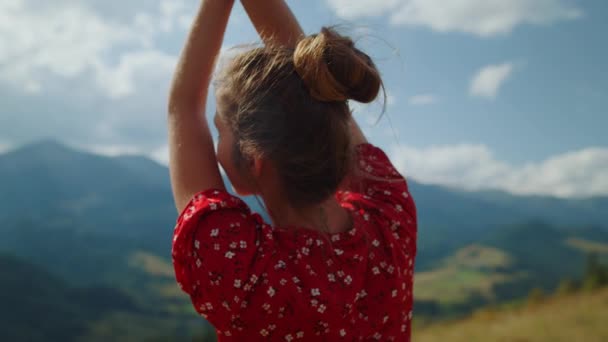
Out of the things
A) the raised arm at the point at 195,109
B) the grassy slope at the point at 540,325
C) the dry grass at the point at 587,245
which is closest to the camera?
the raised arm at the point at 195,109

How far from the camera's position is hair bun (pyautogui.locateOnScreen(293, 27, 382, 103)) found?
131 cm

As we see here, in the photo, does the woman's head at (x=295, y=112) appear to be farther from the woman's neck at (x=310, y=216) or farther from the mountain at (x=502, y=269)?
the mountain at (x=502, y=269)

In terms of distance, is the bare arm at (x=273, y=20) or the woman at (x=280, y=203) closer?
the woman at (x=280, y=203)

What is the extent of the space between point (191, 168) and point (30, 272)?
413 feet

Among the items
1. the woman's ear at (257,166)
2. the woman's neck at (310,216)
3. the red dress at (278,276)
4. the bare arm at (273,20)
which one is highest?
the bare arm at (273,20)

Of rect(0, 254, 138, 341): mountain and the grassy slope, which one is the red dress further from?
rect(0, 254, 138, 341): mountain

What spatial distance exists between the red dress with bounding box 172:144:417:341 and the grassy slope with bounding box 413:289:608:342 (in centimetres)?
1012

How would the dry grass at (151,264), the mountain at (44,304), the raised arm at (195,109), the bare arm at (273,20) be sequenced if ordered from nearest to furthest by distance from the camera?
the raised arm at (195,109)
the bare arm at (273,20)
the mountain at (44,304)
the dry grass at (151,264)

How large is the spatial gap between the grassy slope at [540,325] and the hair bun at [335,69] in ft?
33.8

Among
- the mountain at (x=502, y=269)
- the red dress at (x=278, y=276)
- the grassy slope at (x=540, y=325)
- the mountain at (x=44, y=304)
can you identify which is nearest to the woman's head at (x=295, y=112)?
the red dress at (x=278, y=276)

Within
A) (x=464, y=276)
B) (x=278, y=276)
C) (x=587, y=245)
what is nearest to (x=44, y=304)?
(x=464, y=276)

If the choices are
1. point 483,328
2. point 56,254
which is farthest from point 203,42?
point 56,254

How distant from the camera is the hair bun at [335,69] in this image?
4.29ft

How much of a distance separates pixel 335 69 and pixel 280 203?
15.0 inches
